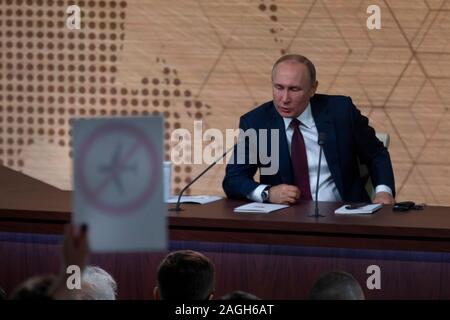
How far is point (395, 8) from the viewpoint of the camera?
553 cm

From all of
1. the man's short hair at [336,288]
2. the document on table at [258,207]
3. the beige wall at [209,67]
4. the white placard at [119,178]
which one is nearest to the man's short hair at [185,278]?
the man's short hair at [336,288]

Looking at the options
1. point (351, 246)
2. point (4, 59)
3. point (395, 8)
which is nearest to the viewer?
point (351, 246)

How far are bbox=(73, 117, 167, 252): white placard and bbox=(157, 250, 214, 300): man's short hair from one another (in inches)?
14.6

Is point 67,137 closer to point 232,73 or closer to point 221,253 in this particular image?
point 232,73

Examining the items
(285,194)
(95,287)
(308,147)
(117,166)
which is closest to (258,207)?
(285,194)

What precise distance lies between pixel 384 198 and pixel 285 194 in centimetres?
44

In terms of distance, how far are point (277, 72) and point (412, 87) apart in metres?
1.90

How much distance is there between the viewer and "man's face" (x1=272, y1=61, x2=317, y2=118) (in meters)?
3.86

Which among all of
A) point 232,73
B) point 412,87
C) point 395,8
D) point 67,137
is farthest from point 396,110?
point 67,137

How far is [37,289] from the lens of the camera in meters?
Result: 1.45

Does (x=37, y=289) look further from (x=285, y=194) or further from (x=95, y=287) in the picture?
(x=285, y=194)

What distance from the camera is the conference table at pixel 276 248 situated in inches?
127

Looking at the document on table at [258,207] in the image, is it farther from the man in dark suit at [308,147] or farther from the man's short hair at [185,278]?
the man's short hair at [185,278]

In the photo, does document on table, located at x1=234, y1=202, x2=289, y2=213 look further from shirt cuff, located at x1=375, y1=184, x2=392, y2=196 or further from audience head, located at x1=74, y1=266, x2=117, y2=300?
audience head, located at x1=74, y1=266, x2=117, y2=300
